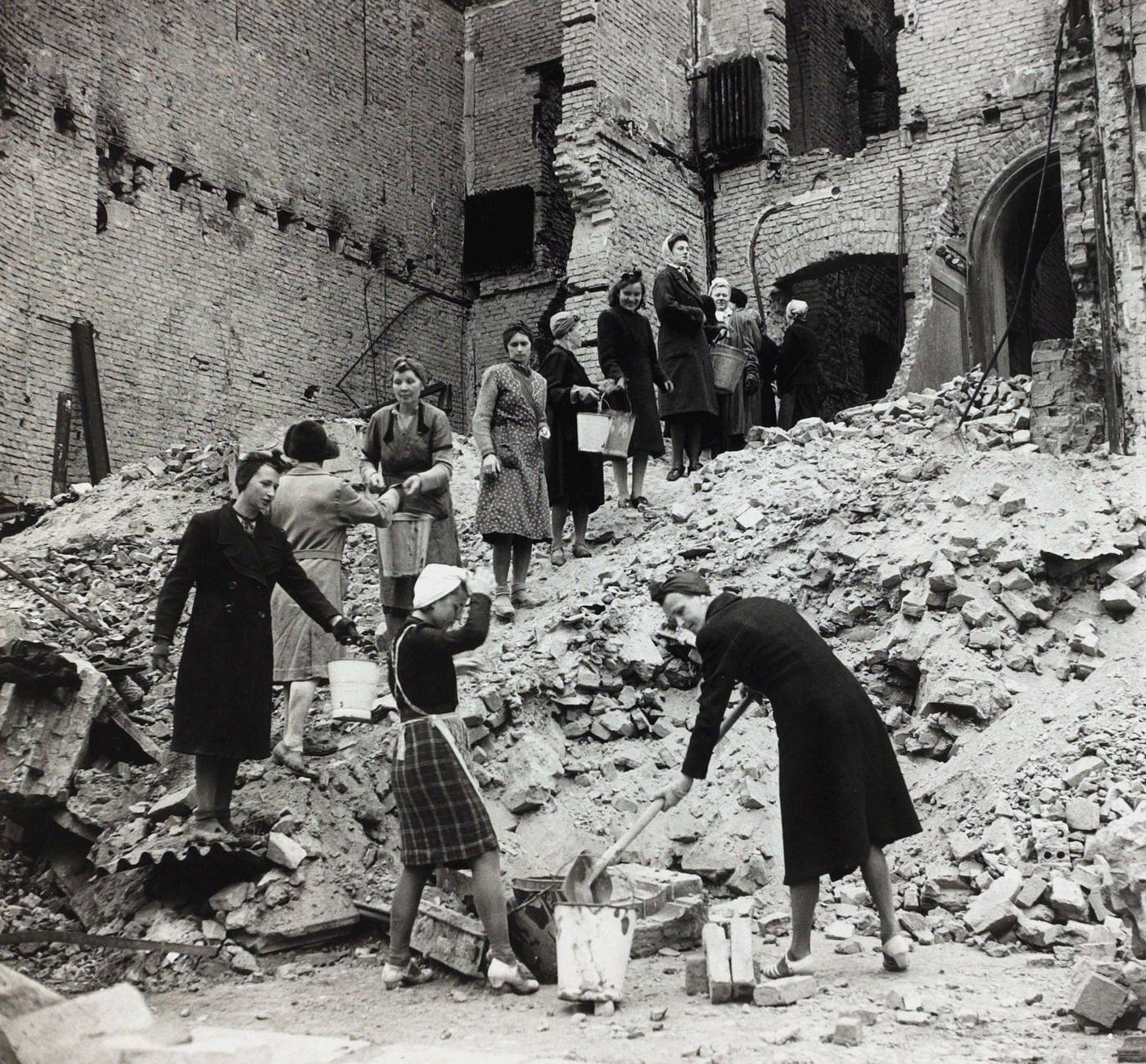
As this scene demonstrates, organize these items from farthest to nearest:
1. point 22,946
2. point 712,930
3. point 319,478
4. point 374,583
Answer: point 374,583 < point 319,478 < point 22,946 < point 712,930

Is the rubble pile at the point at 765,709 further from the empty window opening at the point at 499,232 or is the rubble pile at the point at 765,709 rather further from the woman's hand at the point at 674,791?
the empty window opening at the point at 499,232

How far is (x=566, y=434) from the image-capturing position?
352 inches

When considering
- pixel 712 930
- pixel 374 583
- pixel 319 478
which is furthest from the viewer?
pixel 374 583

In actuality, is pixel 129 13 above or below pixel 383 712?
above

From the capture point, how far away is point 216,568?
5906mm

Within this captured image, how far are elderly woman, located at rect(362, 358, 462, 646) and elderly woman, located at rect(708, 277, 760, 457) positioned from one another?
4.35m

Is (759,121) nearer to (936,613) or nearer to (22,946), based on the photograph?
(936,613)

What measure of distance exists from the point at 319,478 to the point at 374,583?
312 cm

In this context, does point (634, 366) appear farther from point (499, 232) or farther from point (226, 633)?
point (499, 232)

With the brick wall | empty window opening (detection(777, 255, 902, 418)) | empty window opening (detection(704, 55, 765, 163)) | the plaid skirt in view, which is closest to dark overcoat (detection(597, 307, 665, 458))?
the plaid skirt

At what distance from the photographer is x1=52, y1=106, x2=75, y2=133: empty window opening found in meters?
15.2

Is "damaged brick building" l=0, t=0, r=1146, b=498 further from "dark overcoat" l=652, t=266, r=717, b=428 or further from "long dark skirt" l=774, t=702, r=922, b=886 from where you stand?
"long dark skirt" l=774, t=702, r=922, b=886

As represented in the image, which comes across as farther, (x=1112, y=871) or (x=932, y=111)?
(x=932, y=111)

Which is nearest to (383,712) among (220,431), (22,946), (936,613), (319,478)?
(319,478)
